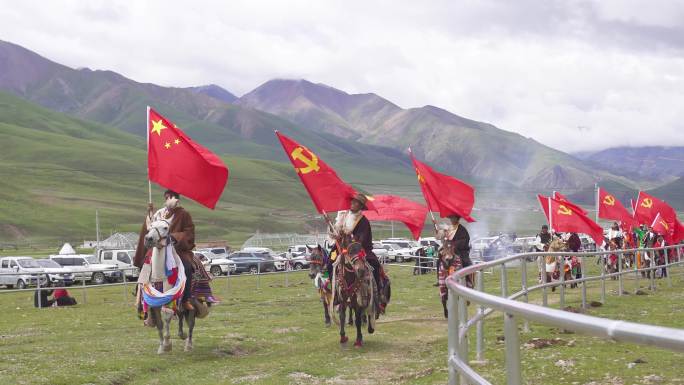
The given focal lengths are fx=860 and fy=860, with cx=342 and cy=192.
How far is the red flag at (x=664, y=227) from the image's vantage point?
1154 inches

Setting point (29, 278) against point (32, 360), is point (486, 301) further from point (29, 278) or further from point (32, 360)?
point (29, 278)

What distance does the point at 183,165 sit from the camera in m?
13.2

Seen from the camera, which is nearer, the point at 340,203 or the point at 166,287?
the point at 166,287

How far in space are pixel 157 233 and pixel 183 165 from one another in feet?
5.69

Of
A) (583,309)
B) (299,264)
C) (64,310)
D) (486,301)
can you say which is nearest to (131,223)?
(299,264)

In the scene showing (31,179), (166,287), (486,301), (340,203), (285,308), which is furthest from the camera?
(31,179)

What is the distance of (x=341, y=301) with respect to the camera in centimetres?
1260

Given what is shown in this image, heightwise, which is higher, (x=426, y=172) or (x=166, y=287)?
(x=426, y=172)

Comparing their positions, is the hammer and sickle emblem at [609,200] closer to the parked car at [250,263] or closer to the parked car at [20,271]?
the parked car at [250,263]

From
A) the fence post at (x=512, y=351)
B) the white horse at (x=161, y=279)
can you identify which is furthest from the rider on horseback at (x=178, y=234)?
the fence post at (x=512, y=351)

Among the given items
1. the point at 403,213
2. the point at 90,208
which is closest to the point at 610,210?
the point at 403,213

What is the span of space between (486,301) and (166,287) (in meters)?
8.50

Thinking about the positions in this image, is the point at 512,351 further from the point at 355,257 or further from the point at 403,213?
the point at 403,213

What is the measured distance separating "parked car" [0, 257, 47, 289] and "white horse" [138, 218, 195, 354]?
2870cm
